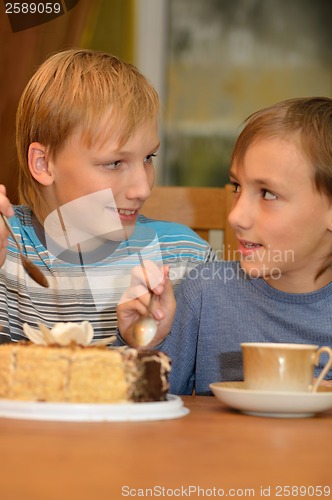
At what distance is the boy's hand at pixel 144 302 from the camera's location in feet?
3.39

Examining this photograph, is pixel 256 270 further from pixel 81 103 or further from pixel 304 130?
pixel 81 103

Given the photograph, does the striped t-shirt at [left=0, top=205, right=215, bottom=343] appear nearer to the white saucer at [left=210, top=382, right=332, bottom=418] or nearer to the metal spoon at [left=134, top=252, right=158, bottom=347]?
the metal spoon at [left=134, top=252, right=158, bottom=347]

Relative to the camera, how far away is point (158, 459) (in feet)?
1.91

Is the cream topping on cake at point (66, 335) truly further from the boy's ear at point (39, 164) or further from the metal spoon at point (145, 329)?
the boy's ear at point (39, 164)

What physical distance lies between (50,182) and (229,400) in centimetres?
81

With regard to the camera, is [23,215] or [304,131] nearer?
[304,131]

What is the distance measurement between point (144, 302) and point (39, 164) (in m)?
0.59

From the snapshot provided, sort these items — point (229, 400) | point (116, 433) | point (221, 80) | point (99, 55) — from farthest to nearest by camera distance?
point (221, 80) → point (99, 55) → point (229, 400) → point (116, 433)

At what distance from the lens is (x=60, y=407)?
2.36 ft

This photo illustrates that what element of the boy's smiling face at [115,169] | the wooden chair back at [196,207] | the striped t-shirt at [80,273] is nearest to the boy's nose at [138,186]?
the boy's smiling face at [115,169]

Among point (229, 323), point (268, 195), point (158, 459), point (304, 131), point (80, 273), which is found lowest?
point (158, 459)

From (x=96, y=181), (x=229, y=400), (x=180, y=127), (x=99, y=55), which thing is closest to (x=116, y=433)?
(x=229, y=400)

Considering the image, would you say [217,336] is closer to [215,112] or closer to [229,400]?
[229,400]

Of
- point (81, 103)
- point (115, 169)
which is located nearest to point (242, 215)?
point (115, 169)
